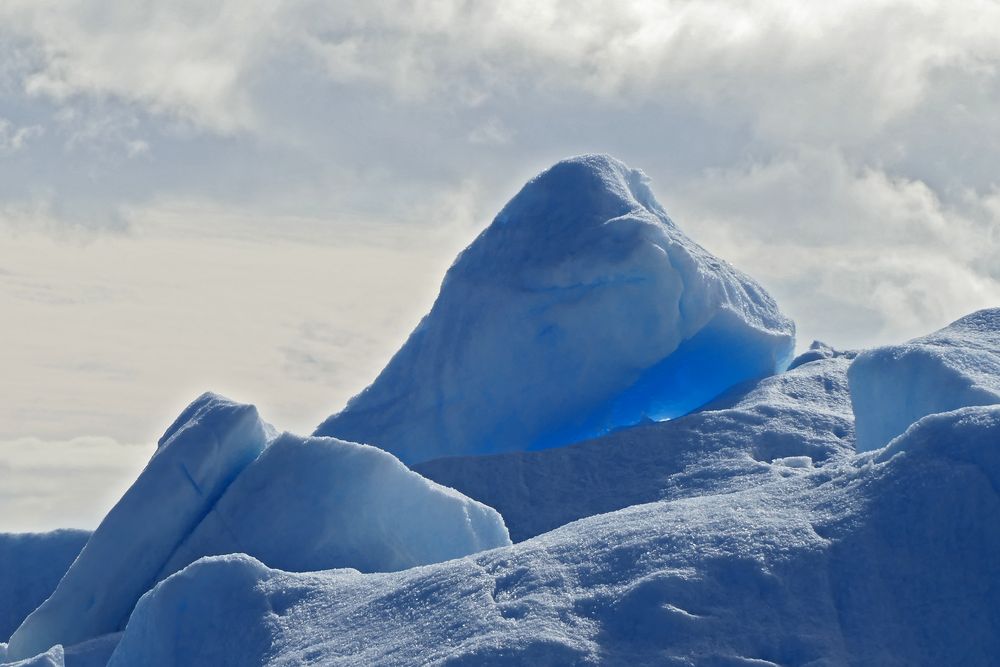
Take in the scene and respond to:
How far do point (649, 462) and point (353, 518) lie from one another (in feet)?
14.2

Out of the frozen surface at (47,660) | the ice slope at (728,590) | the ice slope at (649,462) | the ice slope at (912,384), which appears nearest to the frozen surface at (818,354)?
the ice slope at (649,462)

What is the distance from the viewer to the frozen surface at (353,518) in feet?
34.0

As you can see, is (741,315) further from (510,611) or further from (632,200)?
(510,611)

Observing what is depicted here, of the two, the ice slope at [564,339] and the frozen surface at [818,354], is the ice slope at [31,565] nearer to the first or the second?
the ice slope at [564,339]

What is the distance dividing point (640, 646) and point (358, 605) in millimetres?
1747

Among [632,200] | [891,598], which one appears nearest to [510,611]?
[891,598]

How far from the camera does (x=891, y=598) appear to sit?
23.3 ft

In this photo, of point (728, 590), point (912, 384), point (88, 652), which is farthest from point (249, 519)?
point (912, 384)

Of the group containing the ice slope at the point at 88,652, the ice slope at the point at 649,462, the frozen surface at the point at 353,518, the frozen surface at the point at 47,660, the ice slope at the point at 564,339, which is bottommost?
the frozen surface at the point at 47,660

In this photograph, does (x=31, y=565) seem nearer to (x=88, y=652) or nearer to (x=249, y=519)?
(x=249, y=519)

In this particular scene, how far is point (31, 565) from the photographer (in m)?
14.2

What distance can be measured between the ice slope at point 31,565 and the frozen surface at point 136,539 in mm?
2966

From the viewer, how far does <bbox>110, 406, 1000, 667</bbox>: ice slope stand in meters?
6.86

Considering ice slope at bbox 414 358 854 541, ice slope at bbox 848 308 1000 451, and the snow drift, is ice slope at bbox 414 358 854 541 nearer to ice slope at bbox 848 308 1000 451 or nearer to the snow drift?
ice slope at bbox 848 308 1000 451
